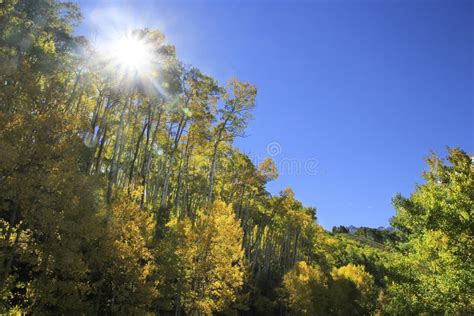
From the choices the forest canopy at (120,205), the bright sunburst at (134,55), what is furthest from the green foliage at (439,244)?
the bright sunburst at (134,55)

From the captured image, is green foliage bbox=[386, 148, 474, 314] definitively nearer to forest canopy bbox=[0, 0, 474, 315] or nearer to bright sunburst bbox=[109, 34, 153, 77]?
forest canopy bbox=[0, 0, 474, 315]

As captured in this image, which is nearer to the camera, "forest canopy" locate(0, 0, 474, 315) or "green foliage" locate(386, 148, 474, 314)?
"forest canopy" locate(0, 0, 474, 315)

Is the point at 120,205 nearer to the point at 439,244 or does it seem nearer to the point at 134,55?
the point at 134,55

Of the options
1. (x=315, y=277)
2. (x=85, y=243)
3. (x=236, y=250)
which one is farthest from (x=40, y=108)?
(x=315, y=277)

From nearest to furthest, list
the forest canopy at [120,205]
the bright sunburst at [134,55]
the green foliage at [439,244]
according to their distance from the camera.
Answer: the forest canopy at [120,205] → the green foliage at [439,244] → the bright sunburst at [134,55]

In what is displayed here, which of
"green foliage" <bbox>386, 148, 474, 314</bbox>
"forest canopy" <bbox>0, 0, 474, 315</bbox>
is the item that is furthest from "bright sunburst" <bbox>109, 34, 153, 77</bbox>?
"green foliage" <bbox>386, 148, 474, 314</bbox>

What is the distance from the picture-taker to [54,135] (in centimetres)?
1311

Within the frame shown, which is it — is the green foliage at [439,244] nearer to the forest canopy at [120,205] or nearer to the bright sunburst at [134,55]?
the forest canopy at [120,205]

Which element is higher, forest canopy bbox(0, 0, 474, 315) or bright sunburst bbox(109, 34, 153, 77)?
bright sunburst bbox(109, 34, 153, 77)

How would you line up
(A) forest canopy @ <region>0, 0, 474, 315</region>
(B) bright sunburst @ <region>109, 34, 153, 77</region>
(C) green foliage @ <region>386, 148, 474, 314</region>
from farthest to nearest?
(B) bright sunburst @ <region>109, 34, 153, 77</region> < (C) green foliage @ <region>386, 148, 474, 314</region> < (A) forest canopy @ <region>0, 0, 474, 315</region>

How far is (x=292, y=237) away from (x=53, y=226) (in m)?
43.9

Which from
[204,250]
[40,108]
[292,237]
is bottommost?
[204,250]

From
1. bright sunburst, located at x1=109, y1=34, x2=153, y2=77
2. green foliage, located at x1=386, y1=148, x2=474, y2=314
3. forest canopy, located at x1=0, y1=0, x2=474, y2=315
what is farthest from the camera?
bright sunburst, located at x1=109, y1=34, x2=153, y2=77

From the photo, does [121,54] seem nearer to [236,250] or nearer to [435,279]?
[236,250]
